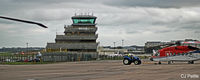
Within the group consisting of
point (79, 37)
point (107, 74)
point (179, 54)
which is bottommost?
point (107, 74)

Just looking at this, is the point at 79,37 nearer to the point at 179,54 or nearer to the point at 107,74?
the point at 179,54

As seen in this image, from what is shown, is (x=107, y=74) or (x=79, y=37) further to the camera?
(x=79, y=37)

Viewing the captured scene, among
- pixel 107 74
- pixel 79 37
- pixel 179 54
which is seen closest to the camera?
pixel 107 74

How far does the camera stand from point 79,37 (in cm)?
7131

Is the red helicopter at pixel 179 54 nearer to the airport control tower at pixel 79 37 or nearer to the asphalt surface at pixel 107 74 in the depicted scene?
the asphalt surface at pixel 107 74

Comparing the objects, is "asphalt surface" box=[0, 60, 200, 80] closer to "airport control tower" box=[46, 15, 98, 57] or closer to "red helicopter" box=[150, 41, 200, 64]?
"red helicopter" box=[150, 41, 200, 64]

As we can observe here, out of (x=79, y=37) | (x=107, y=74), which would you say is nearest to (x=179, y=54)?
(x=107, y=74)

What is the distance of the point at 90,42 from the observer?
73.1 metres

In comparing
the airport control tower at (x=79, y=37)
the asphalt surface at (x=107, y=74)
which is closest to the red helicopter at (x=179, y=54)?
the asphalt surface at (x=107, y=74)

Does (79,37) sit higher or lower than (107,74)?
higher

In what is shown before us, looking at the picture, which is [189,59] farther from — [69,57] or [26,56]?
[26,56]

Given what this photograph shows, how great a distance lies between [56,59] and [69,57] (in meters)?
2.62

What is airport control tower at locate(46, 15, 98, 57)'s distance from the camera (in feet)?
227

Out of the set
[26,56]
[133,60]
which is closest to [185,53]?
[133,60]
